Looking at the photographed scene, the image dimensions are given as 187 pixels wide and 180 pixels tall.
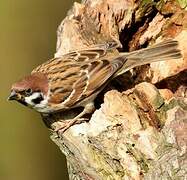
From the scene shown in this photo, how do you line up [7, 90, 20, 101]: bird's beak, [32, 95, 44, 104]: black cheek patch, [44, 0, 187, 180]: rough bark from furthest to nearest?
1. [32, 95, 44, 104]: black cheek patch
2. [7, 90, 20, 101]: bird's beak
3. [44, 0, 187, 180]: rough bark

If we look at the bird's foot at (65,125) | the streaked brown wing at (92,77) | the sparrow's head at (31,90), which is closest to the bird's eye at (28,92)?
the sparrow's head at (31,90)

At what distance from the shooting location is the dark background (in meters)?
4.91

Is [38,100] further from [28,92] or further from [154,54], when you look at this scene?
[154,54]

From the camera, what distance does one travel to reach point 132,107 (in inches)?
150

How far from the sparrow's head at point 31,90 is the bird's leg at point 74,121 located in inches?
10.8

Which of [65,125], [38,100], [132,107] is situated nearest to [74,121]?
[65,125]

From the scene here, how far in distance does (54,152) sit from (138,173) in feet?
5.28

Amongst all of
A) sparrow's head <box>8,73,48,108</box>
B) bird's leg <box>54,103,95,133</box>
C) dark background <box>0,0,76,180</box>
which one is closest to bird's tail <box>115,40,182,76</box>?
bird's leg <box>54,103,95,133</box>

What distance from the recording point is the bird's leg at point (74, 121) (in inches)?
157

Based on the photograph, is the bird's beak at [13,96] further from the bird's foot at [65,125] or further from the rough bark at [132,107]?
the bird's foot at [65,125]

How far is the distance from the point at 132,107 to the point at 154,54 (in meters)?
0.69

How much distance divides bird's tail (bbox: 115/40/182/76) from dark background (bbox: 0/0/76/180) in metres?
0.89

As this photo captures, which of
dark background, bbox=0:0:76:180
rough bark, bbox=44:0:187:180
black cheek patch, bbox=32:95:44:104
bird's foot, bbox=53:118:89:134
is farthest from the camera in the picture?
dark background, bbox=0:0:76:180

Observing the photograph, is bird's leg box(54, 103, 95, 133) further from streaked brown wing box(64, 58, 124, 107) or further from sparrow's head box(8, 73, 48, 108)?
sparrow's head box(8, 73, 48, 108)
